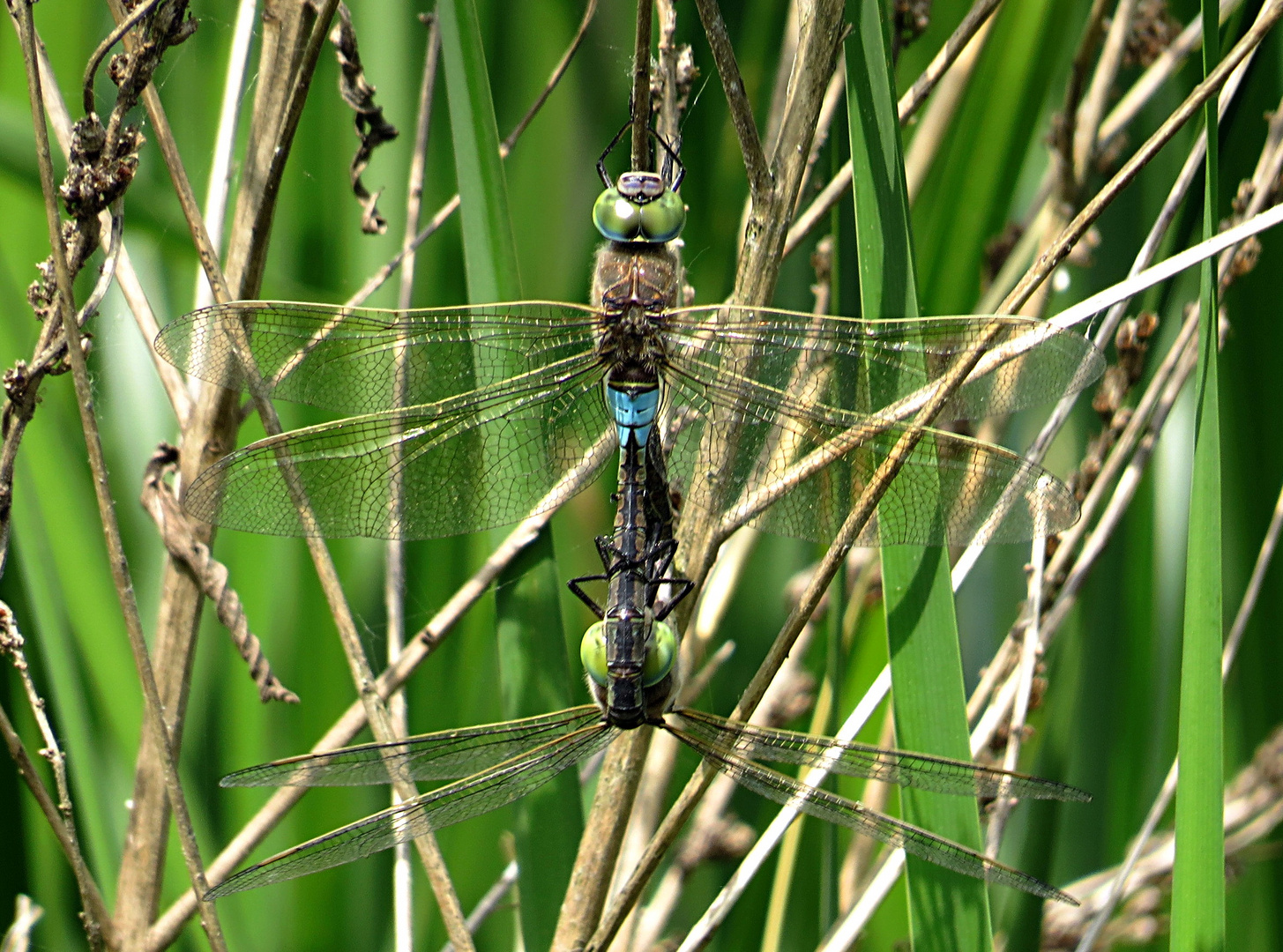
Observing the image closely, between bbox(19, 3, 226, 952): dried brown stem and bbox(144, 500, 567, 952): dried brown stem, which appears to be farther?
bbox(144, 500, 567, 952): dried brown stem

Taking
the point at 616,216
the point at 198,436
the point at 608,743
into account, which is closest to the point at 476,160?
the point at 616,216

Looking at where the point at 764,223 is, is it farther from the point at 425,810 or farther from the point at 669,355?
the point at 425,810

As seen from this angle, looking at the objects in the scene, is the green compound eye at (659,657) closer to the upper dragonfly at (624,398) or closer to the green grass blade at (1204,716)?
the upper dragonfly at (624,398)

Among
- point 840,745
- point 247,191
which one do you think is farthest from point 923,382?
point 247,191

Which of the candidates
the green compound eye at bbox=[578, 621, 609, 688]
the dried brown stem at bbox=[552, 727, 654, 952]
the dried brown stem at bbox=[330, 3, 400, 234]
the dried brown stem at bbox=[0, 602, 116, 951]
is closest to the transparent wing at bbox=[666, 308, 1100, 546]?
the green compound eye at bbox=[578, 621, 609, 688]

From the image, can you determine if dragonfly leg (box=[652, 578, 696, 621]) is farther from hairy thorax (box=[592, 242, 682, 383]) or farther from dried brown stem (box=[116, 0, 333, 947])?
dried brown stem (box=[116, 0, 333, 947])

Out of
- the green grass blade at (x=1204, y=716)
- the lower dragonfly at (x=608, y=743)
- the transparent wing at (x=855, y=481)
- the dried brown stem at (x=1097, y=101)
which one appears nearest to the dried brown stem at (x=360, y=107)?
the transparent wing at (x=855, y=481)
